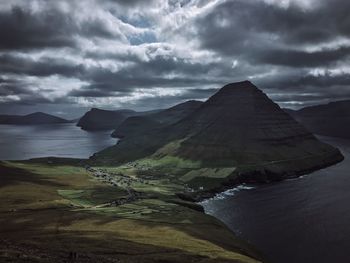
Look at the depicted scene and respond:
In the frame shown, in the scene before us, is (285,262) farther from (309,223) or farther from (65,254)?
(65,254)

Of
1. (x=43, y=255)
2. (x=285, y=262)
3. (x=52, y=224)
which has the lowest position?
(x=285, y=262)

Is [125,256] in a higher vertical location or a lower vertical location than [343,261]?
higher

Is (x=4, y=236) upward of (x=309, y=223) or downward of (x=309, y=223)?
upward

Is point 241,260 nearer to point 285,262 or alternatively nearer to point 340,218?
point 285,262

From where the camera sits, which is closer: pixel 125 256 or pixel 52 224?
pixel 125 256

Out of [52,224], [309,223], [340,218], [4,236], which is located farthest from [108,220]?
[340,218]

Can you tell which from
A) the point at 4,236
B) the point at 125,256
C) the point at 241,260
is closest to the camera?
the point at 125,256

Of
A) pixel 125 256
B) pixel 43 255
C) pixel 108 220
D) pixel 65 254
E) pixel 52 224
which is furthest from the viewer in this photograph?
pixel 108 220

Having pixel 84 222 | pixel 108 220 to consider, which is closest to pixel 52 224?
pixel 84 222

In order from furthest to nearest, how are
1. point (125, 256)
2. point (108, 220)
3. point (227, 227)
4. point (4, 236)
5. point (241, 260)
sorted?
point (227, 227), point (108, 220), point (4, 236), point (241, 260), point (125, 256)
